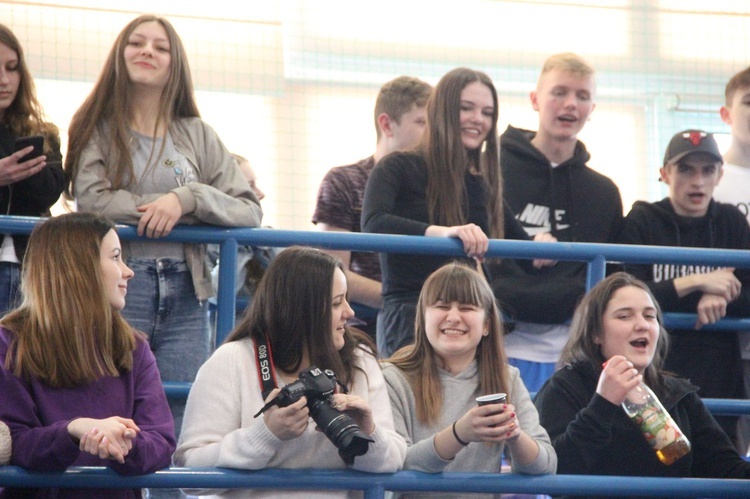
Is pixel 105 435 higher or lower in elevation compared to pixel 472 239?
lower

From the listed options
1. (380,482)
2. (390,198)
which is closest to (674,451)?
(380,482)

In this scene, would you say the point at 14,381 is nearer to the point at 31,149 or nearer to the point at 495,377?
the point at 31,149

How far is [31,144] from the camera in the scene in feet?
11.3

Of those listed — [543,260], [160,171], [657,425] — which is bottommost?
[657,425]

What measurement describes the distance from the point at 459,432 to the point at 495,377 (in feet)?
1.45

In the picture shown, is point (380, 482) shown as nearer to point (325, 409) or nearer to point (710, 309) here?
point (325, 409)

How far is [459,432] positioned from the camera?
9.23ft

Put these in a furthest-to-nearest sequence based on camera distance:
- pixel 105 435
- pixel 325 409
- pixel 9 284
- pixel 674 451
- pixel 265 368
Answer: pixel 9 284 < pixel 674 451 < pixel 265 368 < pixel 325 409 < pixel 105 435

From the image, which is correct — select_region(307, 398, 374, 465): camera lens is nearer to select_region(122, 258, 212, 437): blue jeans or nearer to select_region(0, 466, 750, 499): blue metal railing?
select_region(0, 466, 750, 499): blue metal railing

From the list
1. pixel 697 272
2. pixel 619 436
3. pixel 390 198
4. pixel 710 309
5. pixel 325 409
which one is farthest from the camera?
pixel 697 272

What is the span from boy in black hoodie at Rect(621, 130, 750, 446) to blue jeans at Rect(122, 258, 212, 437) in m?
1.62

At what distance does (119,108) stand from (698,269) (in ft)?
7.14

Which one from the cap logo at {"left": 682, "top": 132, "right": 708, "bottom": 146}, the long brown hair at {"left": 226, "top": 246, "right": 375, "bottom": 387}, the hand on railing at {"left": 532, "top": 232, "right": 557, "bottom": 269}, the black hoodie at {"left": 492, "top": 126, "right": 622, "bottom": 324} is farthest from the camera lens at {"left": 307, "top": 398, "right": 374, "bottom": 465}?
the cap logo at {"left": 682, "top": 132, "right": 708, "bottom": 146}

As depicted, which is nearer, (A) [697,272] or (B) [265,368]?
(B) [265,368]
